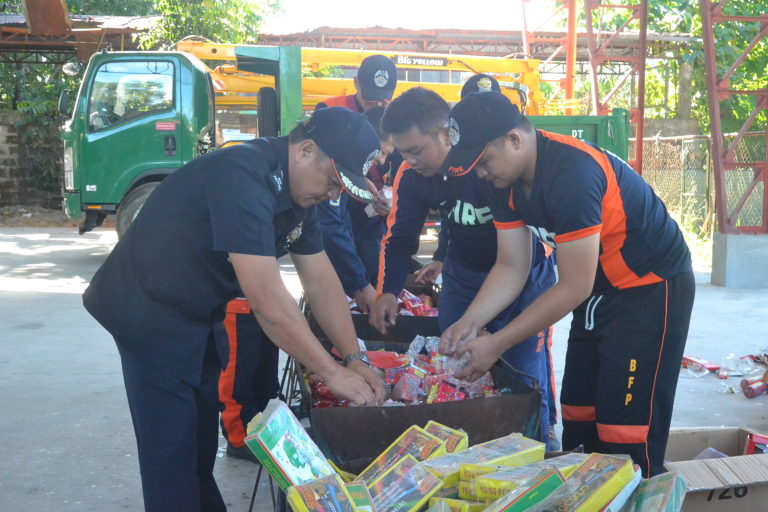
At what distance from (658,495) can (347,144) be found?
1.28 metres

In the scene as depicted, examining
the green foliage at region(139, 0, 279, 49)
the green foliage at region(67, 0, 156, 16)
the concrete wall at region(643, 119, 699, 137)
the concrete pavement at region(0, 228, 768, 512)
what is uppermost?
the green foliage at region(67, 0, 156, 16)

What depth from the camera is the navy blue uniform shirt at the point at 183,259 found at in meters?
2.38

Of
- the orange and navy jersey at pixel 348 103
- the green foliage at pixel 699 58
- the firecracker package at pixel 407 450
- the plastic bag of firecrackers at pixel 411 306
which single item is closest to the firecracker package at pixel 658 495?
the firecracker package at pixel 407 450

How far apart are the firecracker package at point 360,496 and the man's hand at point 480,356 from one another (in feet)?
2.92

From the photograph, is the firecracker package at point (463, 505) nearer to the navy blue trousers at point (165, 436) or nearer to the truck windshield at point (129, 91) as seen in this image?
the navy blue trousers at point (165, 436)

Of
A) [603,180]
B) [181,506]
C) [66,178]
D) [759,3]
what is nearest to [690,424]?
[603,180]

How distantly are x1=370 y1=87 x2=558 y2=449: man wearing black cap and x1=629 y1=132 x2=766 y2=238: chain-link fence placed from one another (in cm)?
952

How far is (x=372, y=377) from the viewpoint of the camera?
2.67m

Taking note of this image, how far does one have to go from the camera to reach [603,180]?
2604mm

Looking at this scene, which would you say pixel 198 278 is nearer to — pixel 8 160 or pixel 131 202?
pixel 131 202

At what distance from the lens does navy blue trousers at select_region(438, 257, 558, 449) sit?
3502mm

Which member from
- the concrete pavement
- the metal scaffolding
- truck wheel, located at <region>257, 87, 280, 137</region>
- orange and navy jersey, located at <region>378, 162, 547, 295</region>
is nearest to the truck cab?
A: the concrete pavement

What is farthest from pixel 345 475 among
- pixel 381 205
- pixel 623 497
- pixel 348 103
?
pixel 348 103

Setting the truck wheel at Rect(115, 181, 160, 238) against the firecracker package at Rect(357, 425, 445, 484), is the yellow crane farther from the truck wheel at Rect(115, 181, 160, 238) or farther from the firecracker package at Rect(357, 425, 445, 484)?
the firecracker package at Rect(357, 425, 445, 484)
